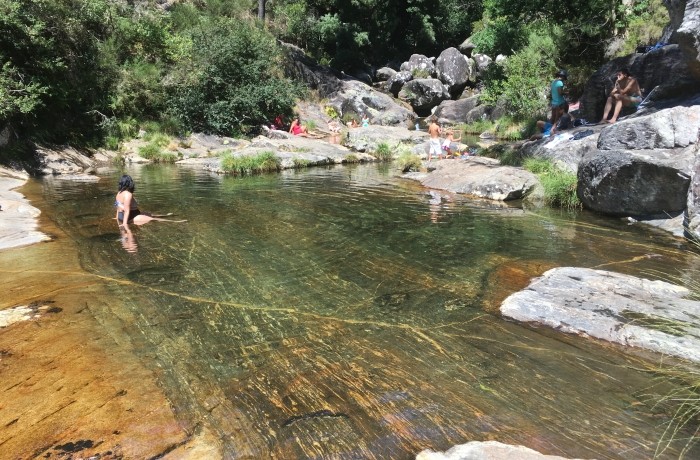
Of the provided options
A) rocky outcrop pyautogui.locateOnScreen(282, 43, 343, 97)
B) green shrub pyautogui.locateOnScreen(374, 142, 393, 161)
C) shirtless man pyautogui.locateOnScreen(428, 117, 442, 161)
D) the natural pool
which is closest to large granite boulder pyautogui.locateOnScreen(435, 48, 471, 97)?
rocky outcrop pyautogui.locateOnScreen(282, 43, 343, 97)

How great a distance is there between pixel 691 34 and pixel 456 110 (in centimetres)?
2257

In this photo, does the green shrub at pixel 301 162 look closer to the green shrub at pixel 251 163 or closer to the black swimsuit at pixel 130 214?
the green shrub at pixel 251 163

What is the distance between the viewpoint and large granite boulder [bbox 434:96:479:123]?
30.7m

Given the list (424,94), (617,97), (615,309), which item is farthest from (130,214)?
(424,94)

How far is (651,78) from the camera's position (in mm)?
13492

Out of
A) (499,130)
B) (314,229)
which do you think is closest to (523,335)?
(314,229)

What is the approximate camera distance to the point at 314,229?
813 centimetres

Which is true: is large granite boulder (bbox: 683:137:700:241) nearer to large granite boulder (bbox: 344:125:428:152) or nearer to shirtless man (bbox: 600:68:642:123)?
shirtless man (bbox: 600:68:642:123)

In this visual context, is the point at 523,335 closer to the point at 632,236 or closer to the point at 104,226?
the point at 632,236

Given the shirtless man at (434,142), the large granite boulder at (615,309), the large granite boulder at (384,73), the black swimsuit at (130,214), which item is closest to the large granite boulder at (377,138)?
the shirtless man at (434,142)

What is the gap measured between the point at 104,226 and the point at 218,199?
2.79 m

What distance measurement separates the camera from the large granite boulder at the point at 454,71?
113 feet

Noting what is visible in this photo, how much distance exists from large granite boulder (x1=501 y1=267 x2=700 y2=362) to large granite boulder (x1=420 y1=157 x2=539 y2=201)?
5574 millimetres

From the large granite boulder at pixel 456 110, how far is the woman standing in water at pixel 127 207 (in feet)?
82.1
